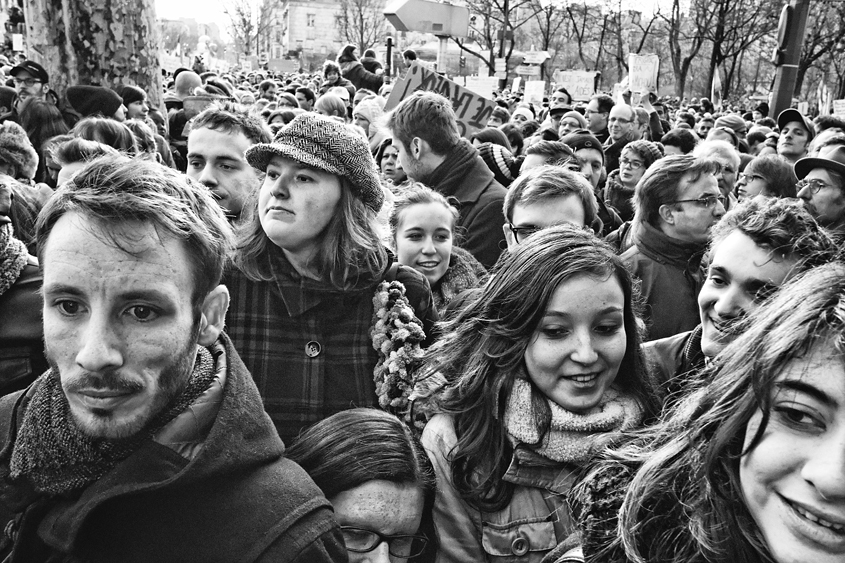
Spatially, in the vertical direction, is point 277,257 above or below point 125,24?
below

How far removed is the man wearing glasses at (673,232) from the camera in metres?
3.50

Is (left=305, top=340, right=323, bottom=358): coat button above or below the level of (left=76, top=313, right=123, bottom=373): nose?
below

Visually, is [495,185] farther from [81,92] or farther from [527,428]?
[81,92]

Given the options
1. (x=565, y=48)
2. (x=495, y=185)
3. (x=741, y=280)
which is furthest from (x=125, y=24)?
(x=565, y=48)

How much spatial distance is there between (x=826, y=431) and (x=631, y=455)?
21.2 inches

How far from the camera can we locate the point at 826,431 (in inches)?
50.7

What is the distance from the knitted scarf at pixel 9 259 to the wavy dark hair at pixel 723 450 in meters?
1.78

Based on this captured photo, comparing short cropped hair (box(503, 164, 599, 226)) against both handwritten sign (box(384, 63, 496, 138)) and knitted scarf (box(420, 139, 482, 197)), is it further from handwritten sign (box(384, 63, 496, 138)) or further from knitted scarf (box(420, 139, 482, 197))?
handwritten sign (box(384, 63, 496, 138))

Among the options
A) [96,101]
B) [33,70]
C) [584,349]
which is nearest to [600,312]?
[584,349]

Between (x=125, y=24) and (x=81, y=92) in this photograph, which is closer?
(x=81, y=92)

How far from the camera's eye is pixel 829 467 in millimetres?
1249

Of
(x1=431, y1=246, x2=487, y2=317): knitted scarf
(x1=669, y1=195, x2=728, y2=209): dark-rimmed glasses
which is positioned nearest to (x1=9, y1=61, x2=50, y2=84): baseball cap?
(x1=431, y1=246, x2=487, y2=317): knitted scarf

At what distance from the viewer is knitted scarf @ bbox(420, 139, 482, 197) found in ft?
15.4

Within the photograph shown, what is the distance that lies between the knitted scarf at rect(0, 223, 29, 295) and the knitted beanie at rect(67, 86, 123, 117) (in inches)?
187
